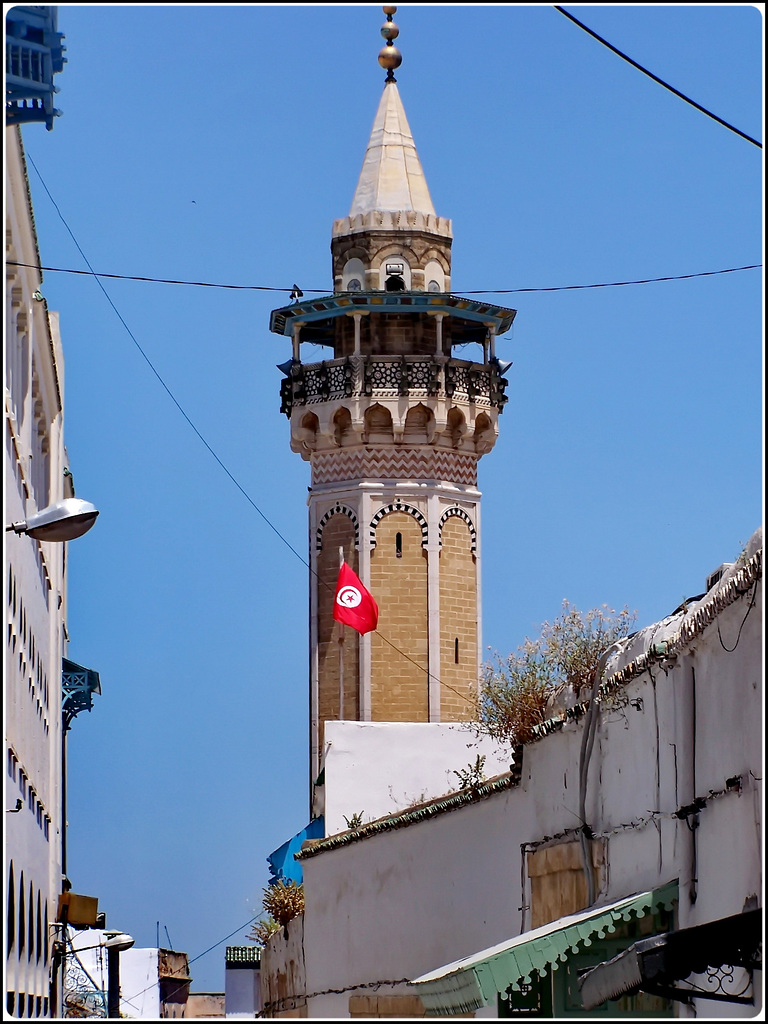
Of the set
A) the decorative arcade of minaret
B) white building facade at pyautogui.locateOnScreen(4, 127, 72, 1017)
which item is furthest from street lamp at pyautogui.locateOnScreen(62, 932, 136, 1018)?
the decorative arcade of minaret

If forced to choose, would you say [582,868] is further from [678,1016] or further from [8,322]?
[8,322]

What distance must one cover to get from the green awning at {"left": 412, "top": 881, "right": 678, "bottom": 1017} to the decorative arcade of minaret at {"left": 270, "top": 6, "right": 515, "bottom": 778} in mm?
25245

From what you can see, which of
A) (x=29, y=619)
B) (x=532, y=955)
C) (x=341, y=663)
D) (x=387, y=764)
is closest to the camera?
(x=532, y=955)

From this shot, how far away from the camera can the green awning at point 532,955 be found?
31.9 ft

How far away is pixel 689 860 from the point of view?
968 centimetres

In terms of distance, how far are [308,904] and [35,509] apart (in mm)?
5817

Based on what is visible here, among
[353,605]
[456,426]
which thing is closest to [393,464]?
[456,426]

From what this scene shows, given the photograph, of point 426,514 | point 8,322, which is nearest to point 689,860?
point 8,322

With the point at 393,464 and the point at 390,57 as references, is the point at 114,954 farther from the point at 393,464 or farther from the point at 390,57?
the point at 390,57

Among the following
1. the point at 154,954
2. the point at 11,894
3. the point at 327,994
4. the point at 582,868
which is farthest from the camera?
the point at 154,954

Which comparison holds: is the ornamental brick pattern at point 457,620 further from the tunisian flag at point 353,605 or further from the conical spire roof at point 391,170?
the conical spire roof at point 391,170

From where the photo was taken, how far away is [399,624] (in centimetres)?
3588

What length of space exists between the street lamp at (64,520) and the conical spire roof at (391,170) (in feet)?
92.2

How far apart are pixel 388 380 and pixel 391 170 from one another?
5009 mm
